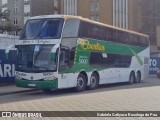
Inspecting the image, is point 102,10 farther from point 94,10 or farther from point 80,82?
point 80,82

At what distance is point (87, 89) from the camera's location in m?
22.1

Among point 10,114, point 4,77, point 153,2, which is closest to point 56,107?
point 10,114

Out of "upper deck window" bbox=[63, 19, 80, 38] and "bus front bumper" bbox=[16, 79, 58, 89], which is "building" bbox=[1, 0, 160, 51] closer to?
"upper deck window" bbox=[63, 19, 80, 38]

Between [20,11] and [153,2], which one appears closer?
[20,11]

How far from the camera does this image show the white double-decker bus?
18578mm

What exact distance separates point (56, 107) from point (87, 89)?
9.39m

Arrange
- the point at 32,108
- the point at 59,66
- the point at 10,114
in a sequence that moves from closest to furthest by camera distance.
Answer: the point at 10,114 < the point at 32,108 < the point at 59,66

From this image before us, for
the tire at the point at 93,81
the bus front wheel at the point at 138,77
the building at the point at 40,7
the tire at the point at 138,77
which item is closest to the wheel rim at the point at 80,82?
the tire at the point at 93,81

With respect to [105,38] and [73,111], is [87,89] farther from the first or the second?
[73,111]

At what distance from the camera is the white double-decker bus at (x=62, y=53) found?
18578 mm

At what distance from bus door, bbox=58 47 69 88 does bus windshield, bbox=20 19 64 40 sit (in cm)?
90

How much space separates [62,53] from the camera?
1892cm

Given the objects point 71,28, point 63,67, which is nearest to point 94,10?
point 71,28

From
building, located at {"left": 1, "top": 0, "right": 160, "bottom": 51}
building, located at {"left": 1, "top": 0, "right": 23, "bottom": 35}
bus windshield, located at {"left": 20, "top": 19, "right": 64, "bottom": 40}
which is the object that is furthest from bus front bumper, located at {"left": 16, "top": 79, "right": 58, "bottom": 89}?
building, located at {"left": 1, "top": 0, "right": 23, "bottom": 35}
